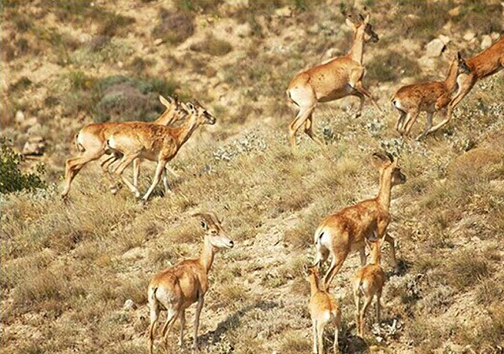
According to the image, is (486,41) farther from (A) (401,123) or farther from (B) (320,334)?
(B) (320,334)

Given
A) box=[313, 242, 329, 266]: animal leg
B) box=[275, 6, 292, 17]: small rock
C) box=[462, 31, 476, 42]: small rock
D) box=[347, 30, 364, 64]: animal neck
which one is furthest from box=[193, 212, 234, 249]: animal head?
box=[275, 6, 292, 17]: small rock

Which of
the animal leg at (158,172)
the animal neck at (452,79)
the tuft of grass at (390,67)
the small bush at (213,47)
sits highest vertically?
the animal neck at (452,79)

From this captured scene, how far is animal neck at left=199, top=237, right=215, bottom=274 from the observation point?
11.0 metres

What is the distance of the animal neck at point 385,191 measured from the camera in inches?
440

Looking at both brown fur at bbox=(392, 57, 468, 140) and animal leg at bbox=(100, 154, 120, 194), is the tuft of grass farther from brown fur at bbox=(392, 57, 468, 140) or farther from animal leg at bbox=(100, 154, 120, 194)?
animal leg at bbox=(100, 154, 120, 194)

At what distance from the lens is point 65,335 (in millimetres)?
12016

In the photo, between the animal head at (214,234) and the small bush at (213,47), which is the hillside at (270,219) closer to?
the animal head at (214,234)

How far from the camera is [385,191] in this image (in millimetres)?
11305

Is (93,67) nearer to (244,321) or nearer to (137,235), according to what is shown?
(137,235)

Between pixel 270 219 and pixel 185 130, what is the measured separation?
3760mm

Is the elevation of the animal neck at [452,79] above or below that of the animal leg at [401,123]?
above

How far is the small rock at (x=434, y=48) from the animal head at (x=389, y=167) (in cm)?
1766

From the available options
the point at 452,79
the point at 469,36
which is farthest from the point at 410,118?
the point at 469,36

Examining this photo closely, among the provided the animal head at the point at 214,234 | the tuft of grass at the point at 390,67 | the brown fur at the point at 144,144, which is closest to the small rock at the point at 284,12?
the tuft of grass at the point at 390,67
